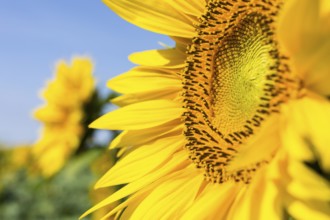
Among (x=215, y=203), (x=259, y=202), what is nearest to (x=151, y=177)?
(x=215, y=203)

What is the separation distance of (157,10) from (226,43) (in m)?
0.27

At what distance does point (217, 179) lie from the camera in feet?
6.20

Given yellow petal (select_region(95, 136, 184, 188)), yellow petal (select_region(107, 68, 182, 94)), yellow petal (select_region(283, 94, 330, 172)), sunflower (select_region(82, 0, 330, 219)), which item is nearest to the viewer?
yellow petal (select_region(283, 94, 330, 172))

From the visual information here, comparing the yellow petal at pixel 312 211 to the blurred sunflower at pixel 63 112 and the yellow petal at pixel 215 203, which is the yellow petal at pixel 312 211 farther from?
the blurred sunflower at pixel 63 112

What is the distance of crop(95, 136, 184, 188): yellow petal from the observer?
2.06 metres

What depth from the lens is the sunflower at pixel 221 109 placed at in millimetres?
1430

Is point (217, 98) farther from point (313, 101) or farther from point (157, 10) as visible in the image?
point (313, 101)

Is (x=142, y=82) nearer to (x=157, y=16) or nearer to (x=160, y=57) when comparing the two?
(x=160, y=57)

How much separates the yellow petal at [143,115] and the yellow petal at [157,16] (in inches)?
9.5

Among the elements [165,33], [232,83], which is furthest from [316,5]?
[165,33]

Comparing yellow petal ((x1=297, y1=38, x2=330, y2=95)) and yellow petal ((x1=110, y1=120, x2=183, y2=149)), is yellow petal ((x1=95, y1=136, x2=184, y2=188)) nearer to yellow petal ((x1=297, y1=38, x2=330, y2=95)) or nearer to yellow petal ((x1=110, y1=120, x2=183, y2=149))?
yellow petal ((x1=110, y1=120, x2=183, y2=149))

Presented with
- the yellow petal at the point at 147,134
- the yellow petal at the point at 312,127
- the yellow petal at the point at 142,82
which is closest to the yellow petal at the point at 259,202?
the yellow petal at the point at 312,127

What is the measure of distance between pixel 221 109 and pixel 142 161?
319 millimetres

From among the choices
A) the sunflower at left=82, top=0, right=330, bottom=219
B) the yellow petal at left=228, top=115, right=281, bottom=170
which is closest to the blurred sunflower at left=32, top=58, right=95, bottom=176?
the sunflower at left=82, top=0, right=330, bottom=219
